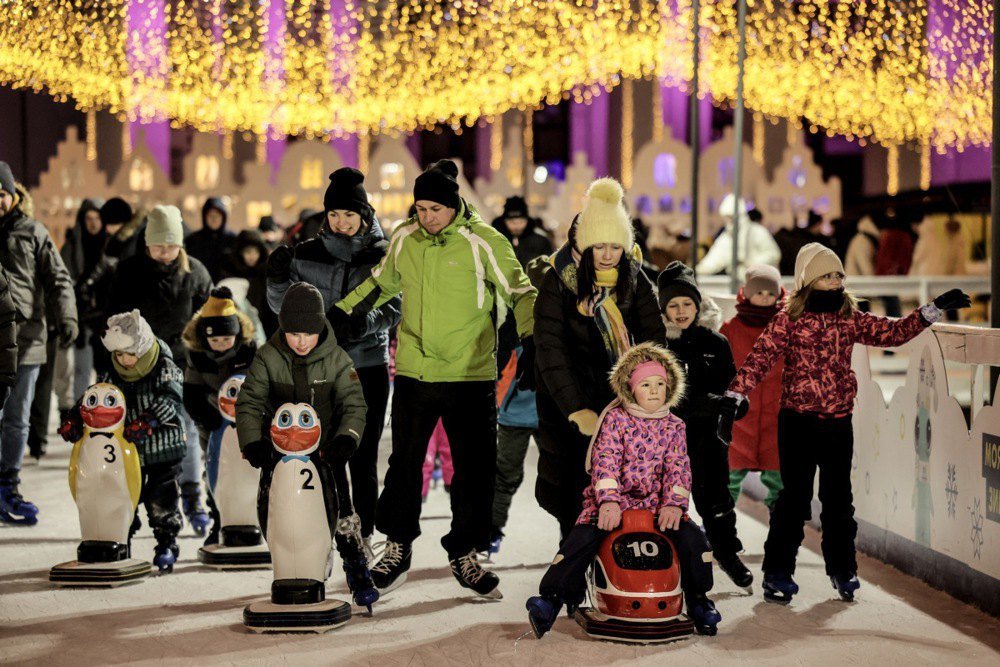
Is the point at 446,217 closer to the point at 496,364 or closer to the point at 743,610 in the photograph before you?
the point at 496,364

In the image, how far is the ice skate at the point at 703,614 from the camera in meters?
6.07

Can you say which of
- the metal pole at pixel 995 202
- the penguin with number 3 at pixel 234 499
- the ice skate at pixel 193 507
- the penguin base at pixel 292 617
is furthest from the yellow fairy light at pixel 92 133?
the penguin base at pixel 292 617

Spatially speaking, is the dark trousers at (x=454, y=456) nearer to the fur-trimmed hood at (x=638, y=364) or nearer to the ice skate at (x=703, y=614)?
the fur-trimmed hood at (x=638, y=364)

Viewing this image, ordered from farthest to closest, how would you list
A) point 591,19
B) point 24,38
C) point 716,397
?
point 591,19, point 24,38, point 716,397

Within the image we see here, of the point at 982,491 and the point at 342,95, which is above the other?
the point at 342,95

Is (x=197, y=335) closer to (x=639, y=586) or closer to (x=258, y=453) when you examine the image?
(x=258, y=453)

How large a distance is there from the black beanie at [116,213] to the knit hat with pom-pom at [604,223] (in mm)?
5608

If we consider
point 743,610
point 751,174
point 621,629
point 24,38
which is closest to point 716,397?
point 743,610

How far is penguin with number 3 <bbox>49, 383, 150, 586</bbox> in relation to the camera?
7078 mm

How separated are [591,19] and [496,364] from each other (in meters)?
11.4

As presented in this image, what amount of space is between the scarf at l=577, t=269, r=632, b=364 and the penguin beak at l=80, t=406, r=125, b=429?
2.30 metres

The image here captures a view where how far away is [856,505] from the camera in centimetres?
827

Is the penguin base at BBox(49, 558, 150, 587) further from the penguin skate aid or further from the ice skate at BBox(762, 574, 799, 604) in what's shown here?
the ice skate at BBox(762, 574, 799, 604)

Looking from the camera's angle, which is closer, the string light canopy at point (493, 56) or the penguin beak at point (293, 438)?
the penguin beak at point (293, 438)
